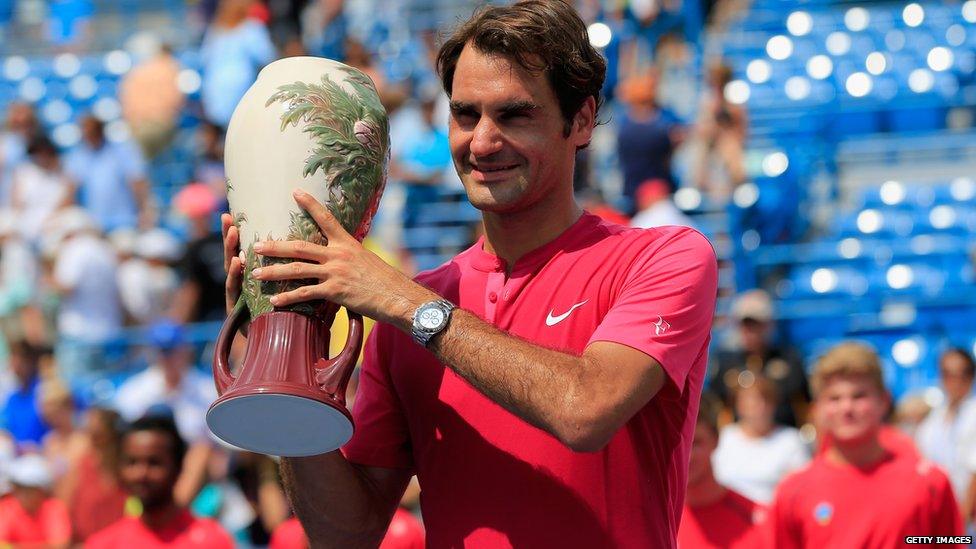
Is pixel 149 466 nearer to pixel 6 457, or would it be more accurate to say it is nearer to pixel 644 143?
pixel 6 457

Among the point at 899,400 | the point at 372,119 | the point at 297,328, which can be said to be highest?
the point at 372,119

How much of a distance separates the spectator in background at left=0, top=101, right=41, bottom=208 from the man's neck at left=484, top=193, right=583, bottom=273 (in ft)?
34.4

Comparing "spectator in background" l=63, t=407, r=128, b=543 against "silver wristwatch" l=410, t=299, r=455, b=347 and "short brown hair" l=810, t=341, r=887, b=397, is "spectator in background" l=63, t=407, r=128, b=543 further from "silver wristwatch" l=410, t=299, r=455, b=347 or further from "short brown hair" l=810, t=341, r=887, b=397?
"silver wristwatch" l=410, t=299, r=455, b=347

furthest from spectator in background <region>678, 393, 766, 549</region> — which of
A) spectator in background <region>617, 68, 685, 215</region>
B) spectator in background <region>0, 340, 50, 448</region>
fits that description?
spectator in background <region>0, 340, 50, 448</region>

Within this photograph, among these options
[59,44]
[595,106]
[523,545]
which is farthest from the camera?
[59,44]

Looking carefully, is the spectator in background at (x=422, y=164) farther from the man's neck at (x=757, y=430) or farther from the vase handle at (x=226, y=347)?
the vase handle at (x=226, y=347)

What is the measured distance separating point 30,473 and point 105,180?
188 inches

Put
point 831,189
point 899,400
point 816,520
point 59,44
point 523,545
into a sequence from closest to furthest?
1. point 523,545
2. point 816,520
3. point 899,400
4. point 831,189
5. point 59,44

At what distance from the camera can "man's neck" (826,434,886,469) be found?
5.70 m

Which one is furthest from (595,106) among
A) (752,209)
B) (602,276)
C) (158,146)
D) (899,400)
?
(158,146)

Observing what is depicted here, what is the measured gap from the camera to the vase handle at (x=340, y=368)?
8.71ft

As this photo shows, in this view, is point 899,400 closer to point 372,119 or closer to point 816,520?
point 816,520

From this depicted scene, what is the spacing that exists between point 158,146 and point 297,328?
Answer: 1067 cm

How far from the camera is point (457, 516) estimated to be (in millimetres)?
2750
